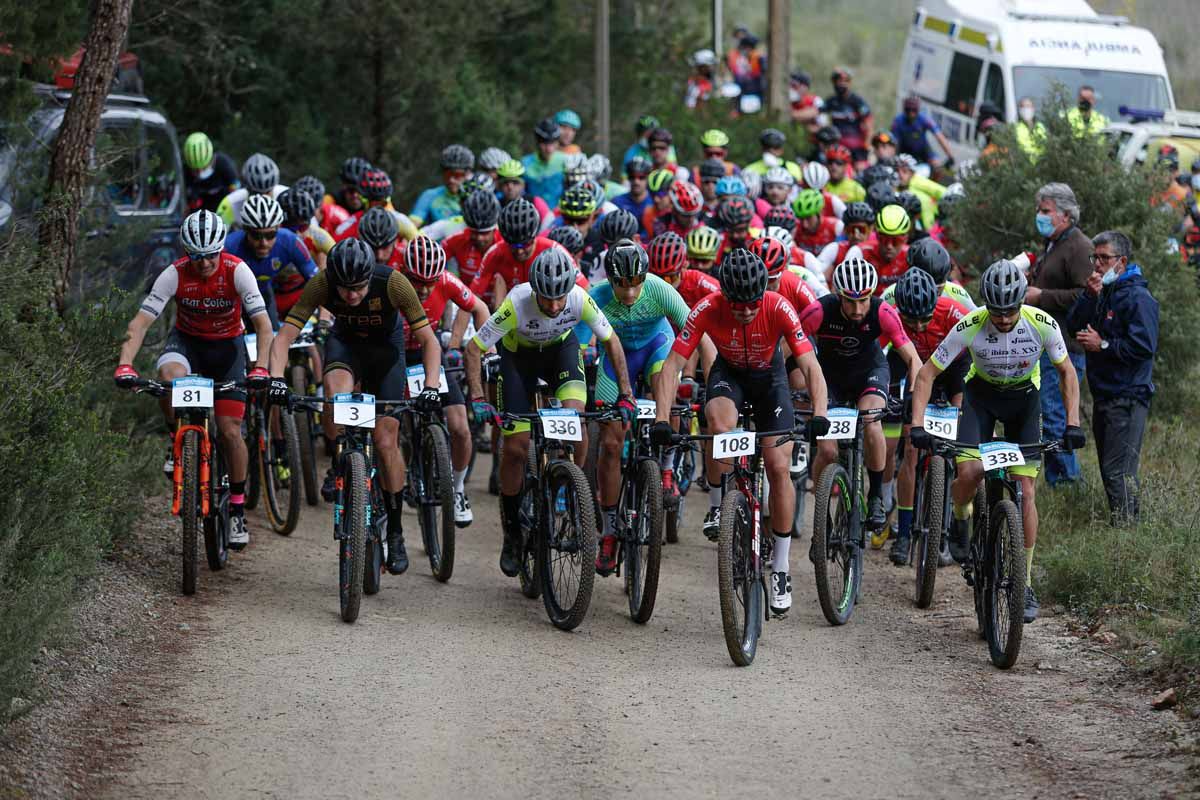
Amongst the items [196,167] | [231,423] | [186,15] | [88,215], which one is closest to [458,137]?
[186,15]

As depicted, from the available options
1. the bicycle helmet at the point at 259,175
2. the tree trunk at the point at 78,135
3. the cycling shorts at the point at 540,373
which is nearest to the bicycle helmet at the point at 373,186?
the bicycle helmet at the point at 259,175

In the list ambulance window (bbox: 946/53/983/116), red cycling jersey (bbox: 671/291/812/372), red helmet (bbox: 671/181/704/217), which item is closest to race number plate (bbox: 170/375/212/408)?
red cycling jersey (bbox: 671/291/812/372)

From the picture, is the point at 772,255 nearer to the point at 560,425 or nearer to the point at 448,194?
the point at 560,425

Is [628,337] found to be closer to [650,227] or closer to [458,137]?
[650,227]

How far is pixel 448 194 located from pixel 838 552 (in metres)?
7.06

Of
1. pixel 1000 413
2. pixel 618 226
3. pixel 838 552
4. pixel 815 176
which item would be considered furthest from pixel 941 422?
pixel 815 176

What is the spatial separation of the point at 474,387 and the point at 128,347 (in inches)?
76.5

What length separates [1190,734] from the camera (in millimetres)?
6957

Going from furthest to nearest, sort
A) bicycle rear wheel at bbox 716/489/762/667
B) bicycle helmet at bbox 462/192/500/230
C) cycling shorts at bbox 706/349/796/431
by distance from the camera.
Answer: bicycle helmet at bbox 462/192/500/230
cycling shorts at bbox 706/349/796/431
bicycle rear wheel at bbox 716/489/762/667

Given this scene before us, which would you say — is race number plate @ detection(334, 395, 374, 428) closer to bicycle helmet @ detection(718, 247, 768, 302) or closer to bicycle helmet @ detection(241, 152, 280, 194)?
bicycle helmet @ detection(718, 247, 768, 302)

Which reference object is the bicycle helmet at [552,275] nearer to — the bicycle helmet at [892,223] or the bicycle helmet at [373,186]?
the bicycle helmet at [892,223]

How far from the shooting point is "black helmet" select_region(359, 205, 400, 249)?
10.4 metres

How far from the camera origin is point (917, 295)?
31.9 ft

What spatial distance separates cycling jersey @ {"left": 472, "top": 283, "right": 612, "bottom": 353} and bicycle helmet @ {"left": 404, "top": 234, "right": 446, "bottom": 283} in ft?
2.90
